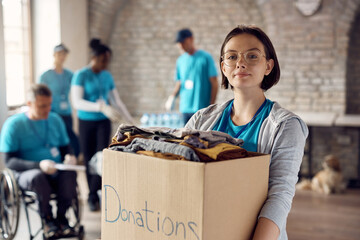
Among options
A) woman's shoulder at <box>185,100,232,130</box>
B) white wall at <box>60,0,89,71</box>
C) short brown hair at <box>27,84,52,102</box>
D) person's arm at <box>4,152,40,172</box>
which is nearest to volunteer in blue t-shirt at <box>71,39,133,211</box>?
short brown hair at <box>27,84,52,102</box>

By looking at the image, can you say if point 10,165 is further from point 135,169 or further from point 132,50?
point 132,50

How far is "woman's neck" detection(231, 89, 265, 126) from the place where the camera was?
1.30 meters

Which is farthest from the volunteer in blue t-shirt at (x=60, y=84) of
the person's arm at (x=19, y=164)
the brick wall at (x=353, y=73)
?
the brick wall at (x=353, y=73)

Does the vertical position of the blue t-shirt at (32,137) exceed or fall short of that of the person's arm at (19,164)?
it exceeds it

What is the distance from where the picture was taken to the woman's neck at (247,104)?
4.27 ft

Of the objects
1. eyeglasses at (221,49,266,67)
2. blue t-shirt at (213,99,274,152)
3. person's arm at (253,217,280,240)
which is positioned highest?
eyeglasses at (221,49,266,67)

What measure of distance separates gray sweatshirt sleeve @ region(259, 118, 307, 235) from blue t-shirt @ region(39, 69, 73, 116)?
12.3ft

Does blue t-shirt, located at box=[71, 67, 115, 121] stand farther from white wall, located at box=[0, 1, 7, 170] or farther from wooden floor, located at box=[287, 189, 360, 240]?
wooden floor, located at box=[287, 189, 360, 240]

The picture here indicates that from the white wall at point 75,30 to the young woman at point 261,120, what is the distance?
4.38 metres

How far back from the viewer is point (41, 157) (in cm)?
304

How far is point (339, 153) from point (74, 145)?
3170 millimetres

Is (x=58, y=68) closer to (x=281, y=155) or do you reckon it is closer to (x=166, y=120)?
(x=166, y=120)

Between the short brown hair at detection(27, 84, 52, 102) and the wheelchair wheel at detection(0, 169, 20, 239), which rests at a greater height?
the short brown hair at detection(27, 84, 52, 102)

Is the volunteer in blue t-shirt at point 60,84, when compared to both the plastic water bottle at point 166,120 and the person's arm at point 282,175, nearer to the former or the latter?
the plastic water bottle at point 166,120
